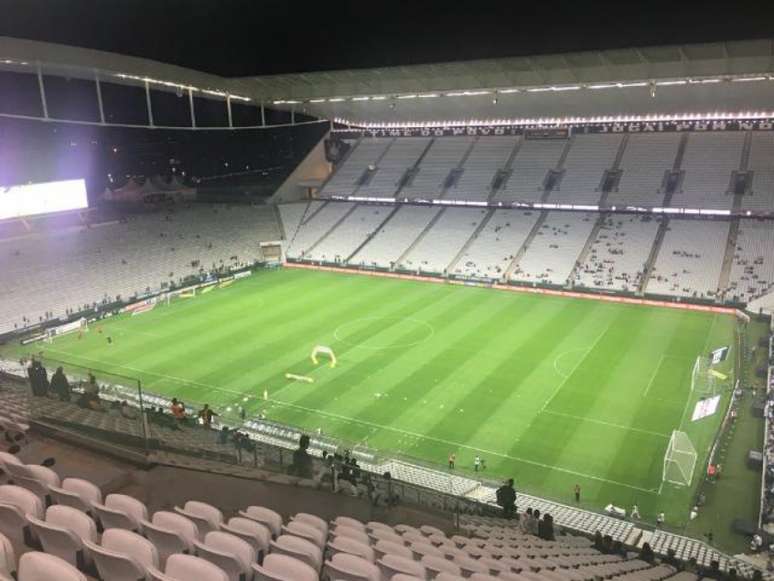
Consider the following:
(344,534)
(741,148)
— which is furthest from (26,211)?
(741,148)

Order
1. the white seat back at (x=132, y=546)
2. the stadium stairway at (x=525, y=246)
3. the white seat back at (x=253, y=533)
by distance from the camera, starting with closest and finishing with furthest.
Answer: the white seat back at (x=132, y=546)
the white seat back at (x=253, y=533)
the stadium stairway at (x=525, y=246)

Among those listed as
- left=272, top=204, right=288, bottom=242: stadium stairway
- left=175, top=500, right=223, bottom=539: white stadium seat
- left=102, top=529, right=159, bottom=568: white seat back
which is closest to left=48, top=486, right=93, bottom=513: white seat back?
left=175, top=500, right=223, bottom=539: white stadium seat

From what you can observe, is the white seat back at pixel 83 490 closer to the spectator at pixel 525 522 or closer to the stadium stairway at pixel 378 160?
the spectator at pixel 525 522

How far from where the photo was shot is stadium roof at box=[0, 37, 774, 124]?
2761 cm

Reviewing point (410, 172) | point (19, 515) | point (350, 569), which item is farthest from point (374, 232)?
point (350, 569)

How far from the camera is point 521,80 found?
121 ft

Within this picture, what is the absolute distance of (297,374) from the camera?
91.9 feet

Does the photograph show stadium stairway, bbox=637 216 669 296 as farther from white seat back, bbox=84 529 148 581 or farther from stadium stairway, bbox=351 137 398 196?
white seat back, bbox=84 529 148 581

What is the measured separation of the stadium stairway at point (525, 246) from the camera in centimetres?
4521

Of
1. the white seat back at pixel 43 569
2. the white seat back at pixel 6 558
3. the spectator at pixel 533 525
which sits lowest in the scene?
the spectator at pixel 533 525

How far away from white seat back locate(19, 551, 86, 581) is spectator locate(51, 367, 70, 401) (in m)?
7.40

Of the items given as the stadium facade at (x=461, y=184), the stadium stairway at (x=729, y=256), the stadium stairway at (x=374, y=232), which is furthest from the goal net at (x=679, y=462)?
the stadium stairway at (x=374, y=232)

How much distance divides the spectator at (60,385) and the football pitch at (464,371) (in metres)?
11.2

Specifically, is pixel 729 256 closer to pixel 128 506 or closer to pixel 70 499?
pixel 128 506
